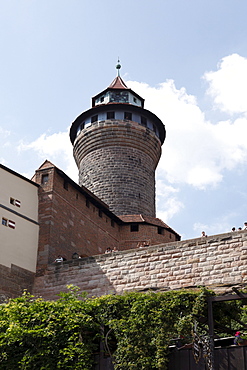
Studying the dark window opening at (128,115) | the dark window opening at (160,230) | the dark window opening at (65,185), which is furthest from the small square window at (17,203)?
the dark window opening at (128,115)

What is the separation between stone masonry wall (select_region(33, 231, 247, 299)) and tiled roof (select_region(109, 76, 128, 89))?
54.0 ft

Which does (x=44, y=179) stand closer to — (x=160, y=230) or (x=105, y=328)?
(x=160, y=230)

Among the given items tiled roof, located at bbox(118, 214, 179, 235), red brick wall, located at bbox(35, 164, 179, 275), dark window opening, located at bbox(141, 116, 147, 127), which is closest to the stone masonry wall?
red brick wall, located at bbox(35, 164, 179, 275)

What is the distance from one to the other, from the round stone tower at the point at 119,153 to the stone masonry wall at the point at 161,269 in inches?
361

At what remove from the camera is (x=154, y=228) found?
26703 mm

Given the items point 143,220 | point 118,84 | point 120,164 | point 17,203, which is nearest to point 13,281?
point 17,203

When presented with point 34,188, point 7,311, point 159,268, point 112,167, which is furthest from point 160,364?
point 112,167

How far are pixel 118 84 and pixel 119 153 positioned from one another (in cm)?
641

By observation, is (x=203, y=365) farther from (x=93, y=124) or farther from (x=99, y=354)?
(x=93, y=124)

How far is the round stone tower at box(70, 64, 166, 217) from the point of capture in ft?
94.0

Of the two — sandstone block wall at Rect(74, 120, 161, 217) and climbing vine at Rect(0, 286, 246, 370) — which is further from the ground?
sandstone block wall at Rect(74, 120, 161, 217)

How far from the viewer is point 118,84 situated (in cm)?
3384

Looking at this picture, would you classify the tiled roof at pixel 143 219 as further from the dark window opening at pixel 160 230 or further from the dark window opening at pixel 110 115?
the dark window opening at pixel 110 115

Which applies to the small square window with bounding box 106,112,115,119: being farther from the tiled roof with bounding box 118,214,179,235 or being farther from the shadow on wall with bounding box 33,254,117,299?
the shadow on wall with bounding box 33,254,117,299
